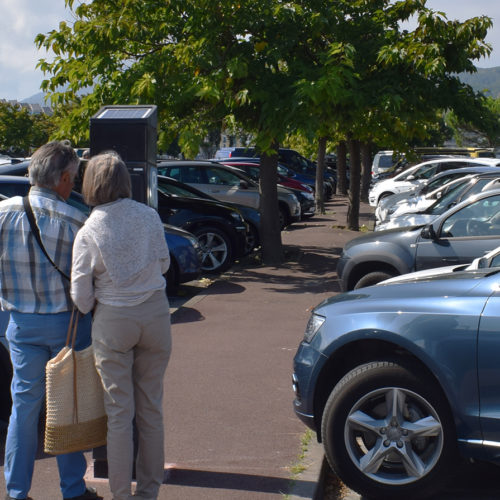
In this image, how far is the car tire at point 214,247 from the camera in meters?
13.4

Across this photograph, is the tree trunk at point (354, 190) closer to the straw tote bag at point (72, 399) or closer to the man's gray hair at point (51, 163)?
the man's gray hair at point (51, 163)

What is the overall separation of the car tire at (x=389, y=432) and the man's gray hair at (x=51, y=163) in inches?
74.2

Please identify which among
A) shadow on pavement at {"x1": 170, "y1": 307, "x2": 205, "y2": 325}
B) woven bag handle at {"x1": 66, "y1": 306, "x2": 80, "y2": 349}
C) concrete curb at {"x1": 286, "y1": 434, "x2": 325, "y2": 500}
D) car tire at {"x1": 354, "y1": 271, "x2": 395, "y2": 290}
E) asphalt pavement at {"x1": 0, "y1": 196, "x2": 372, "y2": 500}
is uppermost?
woven bag handle at {"x1": 66, "y1": 306, "x2": 80, "y2": 349}

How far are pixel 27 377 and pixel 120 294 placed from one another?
25.6 inches

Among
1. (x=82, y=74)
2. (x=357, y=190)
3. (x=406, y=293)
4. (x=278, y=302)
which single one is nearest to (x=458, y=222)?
(x=278, y=302)

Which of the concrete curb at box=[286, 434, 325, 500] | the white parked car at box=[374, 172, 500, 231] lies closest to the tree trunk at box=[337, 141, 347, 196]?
the white parked car at box=[374, 172, 500, 231]

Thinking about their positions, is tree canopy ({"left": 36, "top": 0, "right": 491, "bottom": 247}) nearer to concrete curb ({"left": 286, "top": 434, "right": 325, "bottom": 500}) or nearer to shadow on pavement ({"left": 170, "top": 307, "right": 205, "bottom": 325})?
shadow on pavement ({"left": 170, "top": 307, "right": 205, "bottom": 325})

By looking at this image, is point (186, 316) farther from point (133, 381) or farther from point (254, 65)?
point (133, 381)

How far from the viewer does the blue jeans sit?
3855 millimetres

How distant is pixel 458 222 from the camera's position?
8828 mm

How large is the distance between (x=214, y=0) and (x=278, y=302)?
192 inches

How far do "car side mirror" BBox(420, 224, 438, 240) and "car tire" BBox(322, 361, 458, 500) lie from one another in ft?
14.5

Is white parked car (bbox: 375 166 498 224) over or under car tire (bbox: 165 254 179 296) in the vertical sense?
over

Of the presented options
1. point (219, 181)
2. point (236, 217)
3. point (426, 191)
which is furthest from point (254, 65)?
point (426, 191)
